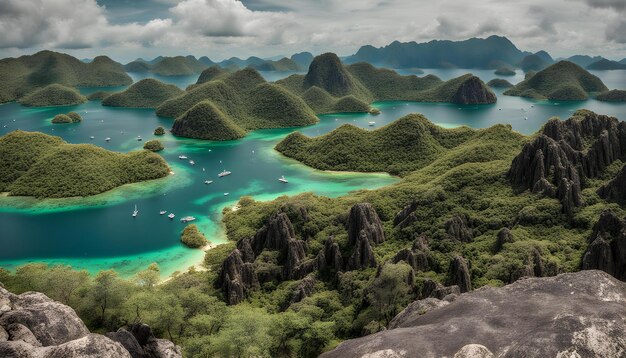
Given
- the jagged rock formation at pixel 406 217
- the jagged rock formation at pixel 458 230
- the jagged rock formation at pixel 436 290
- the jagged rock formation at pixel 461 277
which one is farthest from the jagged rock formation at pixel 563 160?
the jagged rock formation at pixel 436 290

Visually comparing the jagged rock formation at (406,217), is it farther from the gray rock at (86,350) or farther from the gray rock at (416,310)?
the gray rock at (86,350)

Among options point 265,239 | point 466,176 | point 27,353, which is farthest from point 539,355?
point 466,176

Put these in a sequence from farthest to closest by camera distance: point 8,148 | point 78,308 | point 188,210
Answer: point 8,148
point 188,210
point 78,308

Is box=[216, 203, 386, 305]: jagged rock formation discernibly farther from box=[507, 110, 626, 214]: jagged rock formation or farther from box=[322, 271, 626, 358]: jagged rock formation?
box=[322, 271, 626, 358]: jagged rock formation

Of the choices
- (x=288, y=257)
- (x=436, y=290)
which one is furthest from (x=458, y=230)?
(x=288, y=257)

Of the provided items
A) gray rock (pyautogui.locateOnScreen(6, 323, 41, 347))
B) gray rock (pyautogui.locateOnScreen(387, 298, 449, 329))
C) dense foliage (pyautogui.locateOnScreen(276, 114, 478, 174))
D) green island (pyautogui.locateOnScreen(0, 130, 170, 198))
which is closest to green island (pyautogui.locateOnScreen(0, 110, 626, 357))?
gray rock (pyautogui.locateOnScreen(387, 298, 449, 329))

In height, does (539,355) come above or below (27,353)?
above

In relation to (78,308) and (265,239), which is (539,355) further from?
(265,239)
